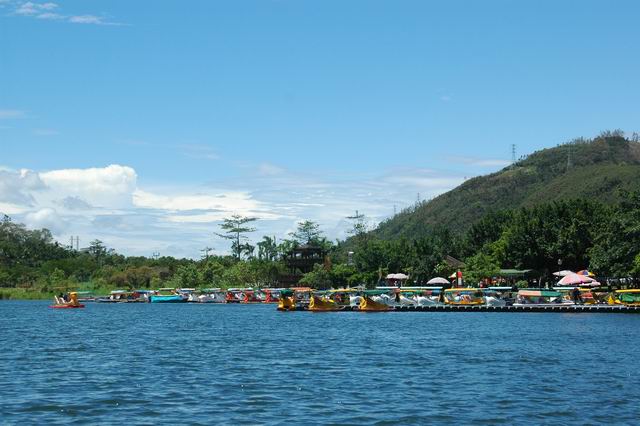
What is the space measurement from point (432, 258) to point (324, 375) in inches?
3956

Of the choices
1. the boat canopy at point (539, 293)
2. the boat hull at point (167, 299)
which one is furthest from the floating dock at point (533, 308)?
the boat hull at point (167, 299)

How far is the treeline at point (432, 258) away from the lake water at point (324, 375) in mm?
28766

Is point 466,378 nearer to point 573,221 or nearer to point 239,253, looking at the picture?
point 573,221

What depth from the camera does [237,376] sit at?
38.1m

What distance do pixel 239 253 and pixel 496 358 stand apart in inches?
6087

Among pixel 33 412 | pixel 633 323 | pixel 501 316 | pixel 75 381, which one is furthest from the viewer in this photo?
pixel 501 316

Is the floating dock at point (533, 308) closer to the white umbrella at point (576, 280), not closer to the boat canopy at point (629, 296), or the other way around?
the white umbrella at point (576, 280)

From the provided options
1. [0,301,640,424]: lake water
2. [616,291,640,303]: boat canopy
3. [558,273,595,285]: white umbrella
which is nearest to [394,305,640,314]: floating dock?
[558,273,595,285]: white umbrella

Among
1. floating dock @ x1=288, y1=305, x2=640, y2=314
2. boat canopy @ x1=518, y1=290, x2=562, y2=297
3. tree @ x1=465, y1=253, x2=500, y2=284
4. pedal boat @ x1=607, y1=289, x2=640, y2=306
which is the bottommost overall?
floating dock @ x1=288, y1=305, x2=640, y2=314

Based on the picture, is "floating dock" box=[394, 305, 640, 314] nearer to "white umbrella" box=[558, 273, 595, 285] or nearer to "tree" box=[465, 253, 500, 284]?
"white umbrella" box=[558, 273, 595, 285]

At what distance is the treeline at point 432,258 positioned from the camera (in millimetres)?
96688

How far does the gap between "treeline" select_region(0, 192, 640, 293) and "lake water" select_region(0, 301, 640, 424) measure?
94.4 ft

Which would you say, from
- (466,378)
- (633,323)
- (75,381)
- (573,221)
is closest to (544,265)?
(573,221)

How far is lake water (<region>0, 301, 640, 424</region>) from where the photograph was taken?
94.1 ft
